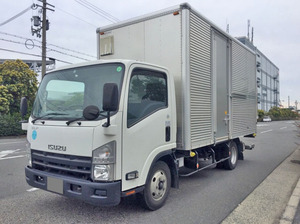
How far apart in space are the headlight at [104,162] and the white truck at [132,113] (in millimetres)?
13

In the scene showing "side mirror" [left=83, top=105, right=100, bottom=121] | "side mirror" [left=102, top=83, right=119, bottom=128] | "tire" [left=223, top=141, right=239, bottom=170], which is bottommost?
"tire" [left=223, top=141, right=239, bottom=170]

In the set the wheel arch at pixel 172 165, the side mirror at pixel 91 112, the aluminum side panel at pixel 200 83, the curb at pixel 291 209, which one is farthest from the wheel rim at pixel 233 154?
the side mirror at pixel 91 112

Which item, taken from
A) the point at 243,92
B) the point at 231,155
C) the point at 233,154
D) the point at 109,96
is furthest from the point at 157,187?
the point at 243,92

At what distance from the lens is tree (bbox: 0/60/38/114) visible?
18.2 metres

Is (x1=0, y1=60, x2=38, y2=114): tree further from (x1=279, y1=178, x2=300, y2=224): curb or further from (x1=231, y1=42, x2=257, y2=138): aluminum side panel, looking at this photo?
(x1=279, y1=178, x2=300, y2=224): curb

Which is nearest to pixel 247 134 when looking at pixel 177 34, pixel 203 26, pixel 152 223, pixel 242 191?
pixel 242 191

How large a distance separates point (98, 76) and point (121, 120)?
2.69 ft

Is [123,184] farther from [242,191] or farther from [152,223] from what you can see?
[242,191]

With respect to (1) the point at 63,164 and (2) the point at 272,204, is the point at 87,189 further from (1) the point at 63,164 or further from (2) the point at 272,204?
(2) the point at 272,204

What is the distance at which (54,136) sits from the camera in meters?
3.69

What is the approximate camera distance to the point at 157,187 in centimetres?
420

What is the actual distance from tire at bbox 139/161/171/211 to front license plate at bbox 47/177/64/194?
122 centimetres

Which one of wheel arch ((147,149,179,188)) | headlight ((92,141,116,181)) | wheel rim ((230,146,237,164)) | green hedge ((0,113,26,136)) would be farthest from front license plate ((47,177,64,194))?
green hedge ((0,113,26,136))

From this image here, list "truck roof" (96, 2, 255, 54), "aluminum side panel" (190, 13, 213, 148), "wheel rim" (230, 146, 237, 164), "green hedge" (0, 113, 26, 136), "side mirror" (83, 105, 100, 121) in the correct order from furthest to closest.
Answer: "green hedge" (0, 113, 26, 136) → "wheel rim" (230, 146, 237, 164) → "aluminum side panel" (190, 13, 213, 148) → "truck roof" (96, 2, 255, 54) → "side mirror" (83, 105, 100, 121)
